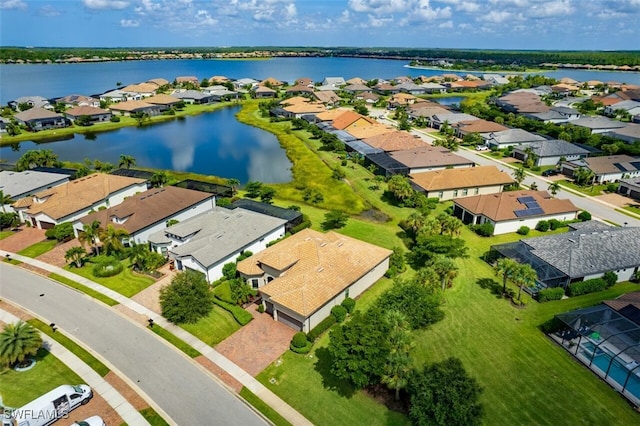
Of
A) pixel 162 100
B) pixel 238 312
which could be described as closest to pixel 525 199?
pixel 238 312

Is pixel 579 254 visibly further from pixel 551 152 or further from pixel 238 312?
pixel 551 152

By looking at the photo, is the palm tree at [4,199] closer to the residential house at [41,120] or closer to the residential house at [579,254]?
the residential house at [579,254]

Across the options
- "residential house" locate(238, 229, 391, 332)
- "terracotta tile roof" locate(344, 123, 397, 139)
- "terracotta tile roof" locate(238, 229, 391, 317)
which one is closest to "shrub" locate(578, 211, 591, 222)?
"residential house" locate(238, 229, 391, 332)

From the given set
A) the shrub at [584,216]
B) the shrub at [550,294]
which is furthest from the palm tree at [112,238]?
the shrub at [584,216]

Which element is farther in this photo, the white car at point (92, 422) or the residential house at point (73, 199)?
the residential house at point (73, 199)

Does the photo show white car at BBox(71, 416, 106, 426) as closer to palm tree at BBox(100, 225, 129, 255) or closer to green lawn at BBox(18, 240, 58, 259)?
palm tree at BBox(100, 225, 129, 255)

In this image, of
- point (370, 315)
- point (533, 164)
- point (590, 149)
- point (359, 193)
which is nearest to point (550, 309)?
point (370, 315)
